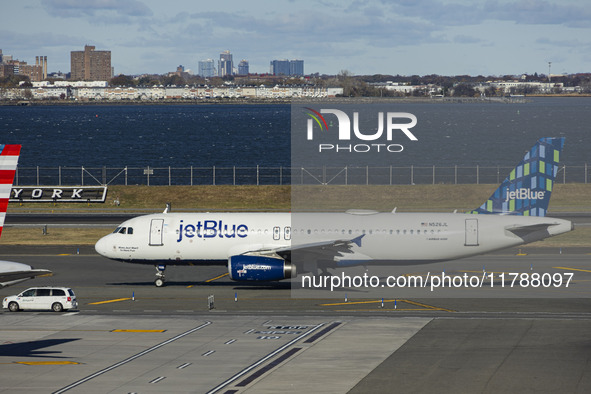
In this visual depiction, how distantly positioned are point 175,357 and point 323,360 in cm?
660

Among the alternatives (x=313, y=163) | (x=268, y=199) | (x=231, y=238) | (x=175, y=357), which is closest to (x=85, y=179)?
(x=313, y=163)

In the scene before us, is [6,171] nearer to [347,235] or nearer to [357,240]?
[347,235]

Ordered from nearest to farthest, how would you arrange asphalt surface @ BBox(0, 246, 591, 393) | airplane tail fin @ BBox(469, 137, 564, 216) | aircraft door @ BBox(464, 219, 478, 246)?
asphalt surface @ BBox(0, 246, 591, 393), aircraft door @ BBox(464, 219, 478, 246), airplane tail fin @ BBox(469, 137, 564, 216)

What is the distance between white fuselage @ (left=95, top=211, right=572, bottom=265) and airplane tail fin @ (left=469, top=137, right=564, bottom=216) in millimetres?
1272

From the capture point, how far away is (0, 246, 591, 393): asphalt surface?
3375 centimetres

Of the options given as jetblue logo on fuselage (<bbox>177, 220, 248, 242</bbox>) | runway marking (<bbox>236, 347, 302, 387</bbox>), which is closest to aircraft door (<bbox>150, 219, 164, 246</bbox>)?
jetblue logo on fuselage (<bbox>177, 220, 248, 242</bbox>)

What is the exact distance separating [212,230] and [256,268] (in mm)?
4444

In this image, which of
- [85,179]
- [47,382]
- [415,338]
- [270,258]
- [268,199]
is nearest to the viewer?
[47,382]

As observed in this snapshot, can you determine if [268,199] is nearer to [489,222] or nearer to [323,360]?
[489,222]

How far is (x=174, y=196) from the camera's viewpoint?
329 ft

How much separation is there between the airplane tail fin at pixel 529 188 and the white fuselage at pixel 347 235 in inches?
50.1

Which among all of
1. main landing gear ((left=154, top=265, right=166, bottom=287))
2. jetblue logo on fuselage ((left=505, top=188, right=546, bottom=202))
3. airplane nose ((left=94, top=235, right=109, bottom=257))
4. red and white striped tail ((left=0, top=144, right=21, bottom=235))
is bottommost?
main landing gear ((left=154, top=265, right=166, bottom=287))

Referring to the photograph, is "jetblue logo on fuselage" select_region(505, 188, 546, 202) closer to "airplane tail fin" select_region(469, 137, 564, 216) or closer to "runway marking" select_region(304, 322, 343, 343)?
"airplane tail fin" select_region(469, 137, 564, 216)

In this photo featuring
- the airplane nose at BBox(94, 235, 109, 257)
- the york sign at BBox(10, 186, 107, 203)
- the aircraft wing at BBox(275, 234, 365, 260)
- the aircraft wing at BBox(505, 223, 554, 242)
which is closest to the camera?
the aircraft wing at BBox(275, 234, 365, 260)
